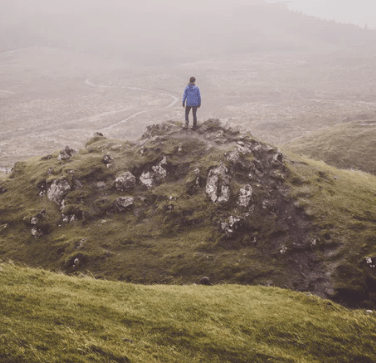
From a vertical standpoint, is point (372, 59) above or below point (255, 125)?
above

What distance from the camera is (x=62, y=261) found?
15.6 m

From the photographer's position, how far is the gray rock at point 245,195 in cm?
1773

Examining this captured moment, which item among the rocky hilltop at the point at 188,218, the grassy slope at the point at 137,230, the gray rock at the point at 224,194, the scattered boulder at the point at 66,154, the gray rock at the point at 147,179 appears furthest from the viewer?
the scattered boulder at the point at 66,154

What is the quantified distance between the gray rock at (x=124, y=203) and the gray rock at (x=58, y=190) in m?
3.71

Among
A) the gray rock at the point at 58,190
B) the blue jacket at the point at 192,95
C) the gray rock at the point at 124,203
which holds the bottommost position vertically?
the gray rock at the point at 124,203

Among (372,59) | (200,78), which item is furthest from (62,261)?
(372,59)

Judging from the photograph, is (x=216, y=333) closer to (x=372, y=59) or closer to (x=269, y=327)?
(x=269, y=327)

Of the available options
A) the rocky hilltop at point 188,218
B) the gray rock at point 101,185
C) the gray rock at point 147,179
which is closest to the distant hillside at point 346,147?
the rocky hilltop at point 188,218

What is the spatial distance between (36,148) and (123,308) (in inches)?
2125

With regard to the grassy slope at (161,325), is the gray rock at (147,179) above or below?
above

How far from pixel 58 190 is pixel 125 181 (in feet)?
15.0

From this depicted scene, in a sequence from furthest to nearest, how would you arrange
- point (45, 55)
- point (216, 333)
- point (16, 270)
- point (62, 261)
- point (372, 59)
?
point (45, 55)
point (372, 59)
point (62, 261)
point (16, 270)
point (216, 333)

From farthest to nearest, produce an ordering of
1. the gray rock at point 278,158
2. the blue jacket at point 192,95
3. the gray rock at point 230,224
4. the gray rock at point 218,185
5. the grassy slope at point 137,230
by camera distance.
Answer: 1. the blue jacket at point 192,95
2. the gray rock at point 278,158
3. the gray rock at point 218,185
4. the gray rock at point 230,224
5. the grassy slope at point 137,230

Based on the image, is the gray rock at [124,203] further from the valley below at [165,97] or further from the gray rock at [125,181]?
the valley below at [165,97]
